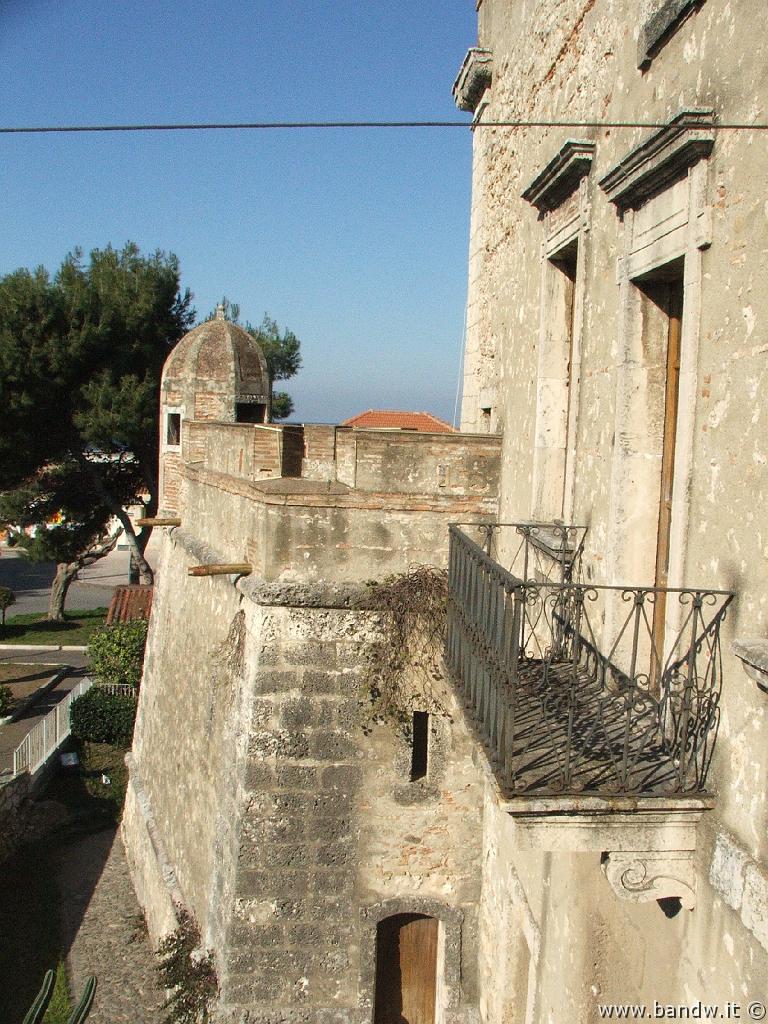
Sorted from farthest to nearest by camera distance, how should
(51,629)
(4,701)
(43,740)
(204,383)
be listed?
(51,629)
(4,701)
(43,740)
(204,383)

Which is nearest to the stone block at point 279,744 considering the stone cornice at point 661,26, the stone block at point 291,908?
the stone block at point 291,908

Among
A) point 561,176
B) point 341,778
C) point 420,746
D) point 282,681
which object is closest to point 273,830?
point 341,778

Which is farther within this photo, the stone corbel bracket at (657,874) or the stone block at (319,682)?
the stone block at (319,682)

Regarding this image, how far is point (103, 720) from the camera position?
15.7 meters

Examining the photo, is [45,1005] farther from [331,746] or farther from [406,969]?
[331,746]

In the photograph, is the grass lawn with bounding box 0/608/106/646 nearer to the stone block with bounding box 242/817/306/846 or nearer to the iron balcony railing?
the stone block with bounding box 242/817/306/846

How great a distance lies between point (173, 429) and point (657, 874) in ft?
34.7

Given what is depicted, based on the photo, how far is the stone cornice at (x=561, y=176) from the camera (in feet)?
17.8

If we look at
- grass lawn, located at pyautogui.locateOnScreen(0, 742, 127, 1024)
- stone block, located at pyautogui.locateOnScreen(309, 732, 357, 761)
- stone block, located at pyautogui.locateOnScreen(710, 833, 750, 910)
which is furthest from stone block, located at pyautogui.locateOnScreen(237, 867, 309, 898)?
stone block, located at pyautogui.locateOnScreen(710, 833, 750, 910)

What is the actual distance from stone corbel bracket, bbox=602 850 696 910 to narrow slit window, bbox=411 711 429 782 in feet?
11.3

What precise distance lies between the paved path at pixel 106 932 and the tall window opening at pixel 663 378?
21.8 feet

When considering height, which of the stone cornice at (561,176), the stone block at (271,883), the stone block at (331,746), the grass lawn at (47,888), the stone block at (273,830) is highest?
the stone cornice at (561,176)

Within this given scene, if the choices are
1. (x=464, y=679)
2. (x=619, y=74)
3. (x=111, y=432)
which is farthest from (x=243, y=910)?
(x=111, y=432)

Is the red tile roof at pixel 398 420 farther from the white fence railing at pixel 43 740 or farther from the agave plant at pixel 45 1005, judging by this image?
the agave plant at pixel 45 1005
